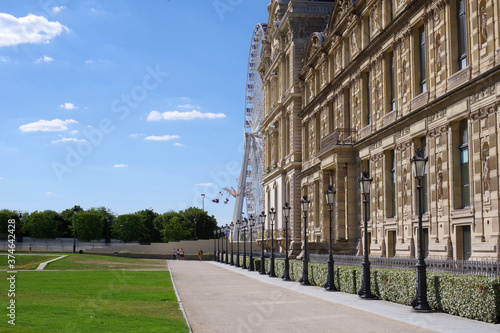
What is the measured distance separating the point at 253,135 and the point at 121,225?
66.0 m

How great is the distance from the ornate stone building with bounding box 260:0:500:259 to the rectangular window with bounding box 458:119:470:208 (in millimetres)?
54

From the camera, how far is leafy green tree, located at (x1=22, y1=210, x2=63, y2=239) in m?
151

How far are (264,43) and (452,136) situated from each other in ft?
184

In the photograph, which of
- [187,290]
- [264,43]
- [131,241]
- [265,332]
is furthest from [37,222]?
[265,332]

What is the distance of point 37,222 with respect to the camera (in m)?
151

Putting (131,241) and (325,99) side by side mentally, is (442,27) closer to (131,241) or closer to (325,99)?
(325,99)

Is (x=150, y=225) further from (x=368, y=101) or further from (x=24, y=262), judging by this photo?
(x=368, y=101)

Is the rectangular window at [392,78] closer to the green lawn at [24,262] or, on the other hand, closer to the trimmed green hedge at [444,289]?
the trimmed green hedge at [444,289]

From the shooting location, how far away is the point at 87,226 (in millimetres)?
153500

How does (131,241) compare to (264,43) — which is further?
(131,241)

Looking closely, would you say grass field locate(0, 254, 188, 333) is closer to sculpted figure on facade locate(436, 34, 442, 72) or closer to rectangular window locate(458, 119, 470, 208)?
rectangular window locate(458, 119, 470, 208)

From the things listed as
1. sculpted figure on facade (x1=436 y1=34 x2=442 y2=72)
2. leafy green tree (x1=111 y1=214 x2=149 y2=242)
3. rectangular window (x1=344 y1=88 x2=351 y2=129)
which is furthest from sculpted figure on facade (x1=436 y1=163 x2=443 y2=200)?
leafy green tree (x1=111 y1=214 x2=149 y2=242)

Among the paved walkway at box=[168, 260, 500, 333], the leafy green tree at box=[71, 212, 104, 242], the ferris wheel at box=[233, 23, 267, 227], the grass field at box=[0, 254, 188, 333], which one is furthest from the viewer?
the leafy green tree at box=[71, 212, 104, 242]

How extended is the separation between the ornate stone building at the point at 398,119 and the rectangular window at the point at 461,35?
Result: 6 cm
